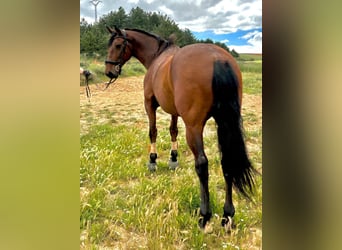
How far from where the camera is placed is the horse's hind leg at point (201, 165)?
1.36 meters

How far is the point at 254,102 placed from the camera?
4.35ft

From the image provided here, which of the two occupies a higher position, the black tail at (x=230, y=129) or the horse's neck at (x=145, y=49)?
the horse's neck at (x=145, y=49)

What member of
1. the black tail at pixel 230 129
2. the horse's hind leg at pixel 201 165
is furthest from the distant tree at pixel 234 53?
the horse's hind leg at pixel 201 165

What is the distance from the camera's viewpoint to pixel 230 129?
134cm

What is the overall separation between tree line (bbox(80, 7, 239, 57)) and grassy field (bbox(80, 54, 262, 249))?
194mm

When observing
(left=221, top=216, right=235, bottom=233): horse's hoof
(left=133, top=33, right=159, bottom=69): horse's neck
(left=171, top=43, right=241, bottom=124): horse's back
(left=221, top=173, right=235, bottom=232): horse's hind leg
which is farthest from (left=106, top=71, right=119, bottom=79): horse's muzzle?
(left=221, top=216, right=235, bottom=233): horse's hoof

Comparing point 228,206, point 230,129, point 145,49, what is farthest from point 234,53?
point 228,206

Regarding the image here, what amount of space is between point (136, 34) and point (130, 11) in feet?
0.47

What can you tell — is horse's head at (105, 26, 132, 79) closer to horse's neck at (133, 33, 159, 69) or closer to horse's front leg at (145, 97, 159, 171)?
Result: horse's neck at (133, 33, 159, 69)

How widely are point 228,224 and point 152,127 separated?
1.99 ft

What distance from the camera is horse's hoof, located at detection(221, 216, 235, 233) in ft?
4.55

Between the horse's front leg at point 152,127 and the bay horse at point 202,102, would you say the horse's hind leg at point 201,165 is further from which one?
the horse's front leg at point 152,127

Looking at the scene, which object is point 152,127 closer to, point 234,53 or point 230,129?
point 230,129
